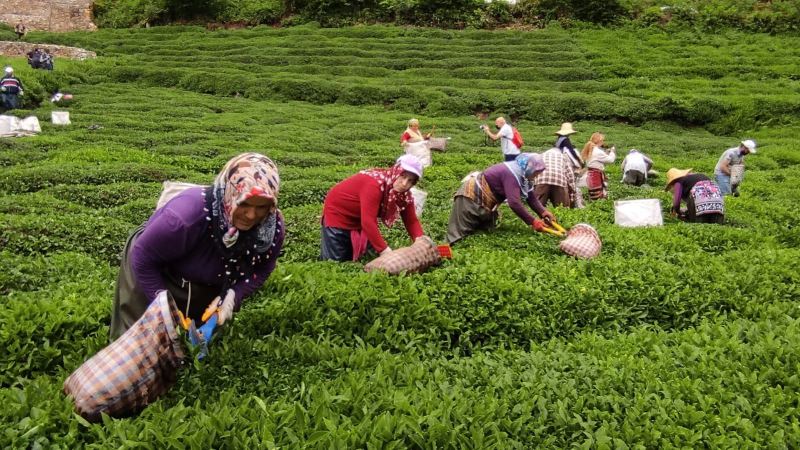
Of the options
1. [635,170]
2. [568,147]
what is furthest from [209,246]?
[635,170]

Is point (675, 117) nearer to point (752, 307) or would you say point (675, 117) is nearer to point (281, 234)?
point (752, 307)

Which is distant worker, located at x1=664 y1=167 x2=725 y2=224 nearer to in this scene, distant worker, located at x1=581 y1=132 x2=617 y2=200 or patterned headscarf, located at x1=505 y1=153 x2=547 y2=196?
distant worker, located at x1=581 y1=132 x2=617 y2=200

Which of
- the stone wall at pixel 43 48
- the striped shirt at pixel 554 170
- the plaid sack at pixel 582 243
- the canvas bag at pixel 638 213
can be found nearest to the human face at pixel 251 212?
the plaid sack at pixel 582 243

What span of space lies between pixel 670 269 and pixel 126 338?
16.6ft

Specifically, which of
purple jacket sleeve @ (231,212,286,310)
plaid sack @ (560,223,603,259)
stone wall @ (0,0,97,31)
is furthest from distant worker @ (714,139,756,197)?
stone wall @ (0,0,97,31)

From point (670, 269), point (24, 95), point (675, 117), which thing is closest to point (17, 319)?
point (670, 269)

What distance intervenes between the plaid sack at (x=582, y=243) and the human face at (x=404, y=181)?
2.32 metres

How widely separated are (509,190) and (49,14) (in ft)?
144

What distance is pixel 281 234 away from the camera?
3465 millimetres

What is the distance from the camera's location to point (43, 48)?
2634 cm

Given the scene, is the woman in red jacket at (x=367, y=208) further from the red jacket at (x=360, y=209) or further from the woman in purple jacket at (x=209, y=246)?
the woman in purple jacket at (x=209, y=246)

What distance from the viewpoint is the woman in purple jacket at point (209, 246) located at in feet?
9.55

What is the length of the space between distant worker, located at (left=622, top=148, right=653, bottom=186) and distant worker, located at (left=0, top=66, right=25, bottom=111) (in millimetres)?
16656

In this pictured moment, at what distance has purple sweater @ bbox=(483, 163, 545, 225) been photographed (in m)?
6.43
